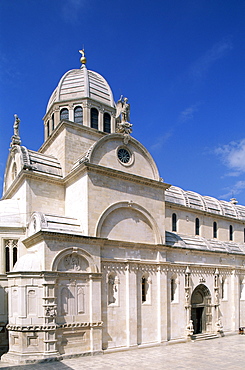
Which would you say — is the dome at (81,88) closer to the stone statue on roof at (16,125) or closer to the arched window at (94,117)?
the arched window at (94,117)

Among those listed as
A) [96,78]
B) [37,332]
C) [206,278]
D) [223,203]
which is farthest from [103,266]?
[223,203]

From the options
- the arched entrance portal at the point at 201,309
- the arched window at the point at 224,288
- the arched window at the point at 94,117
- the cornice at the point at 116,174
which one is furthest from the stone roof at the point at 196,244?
the arched window at the point at 94,117

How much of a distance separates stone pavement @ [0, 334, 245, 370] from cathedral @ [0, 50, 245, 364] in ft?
2.86

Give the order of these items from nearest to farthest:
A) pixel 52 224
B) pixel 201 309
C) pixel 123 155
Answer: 1. pixel 52 224
2. pixel 123 155
3. pixel 201 309

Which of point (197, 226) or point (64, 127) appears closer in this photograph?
point (64, 127)

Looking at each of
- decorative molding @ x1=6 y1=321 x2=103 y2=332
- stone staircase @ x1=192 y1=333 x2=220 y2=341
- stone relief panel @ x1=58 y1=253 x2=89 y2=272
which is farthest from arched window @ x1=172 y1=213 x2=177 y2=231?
decorative molding @ x1=6 y1=321 x2=103 y2=332

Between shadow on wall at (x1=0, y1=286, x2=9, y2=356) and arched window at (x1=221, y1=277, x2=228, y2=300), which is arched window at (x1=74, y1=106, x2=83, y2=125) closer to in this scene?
shadow on wall at (x1=0, y1=286, x2=9, y2=356)

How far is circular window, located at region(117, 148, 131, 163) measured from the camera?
90.5ft

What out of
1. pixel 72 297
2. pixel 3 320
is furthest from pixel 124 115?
pixel 3 320

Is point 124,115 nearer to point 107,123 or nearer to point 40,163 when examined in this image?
point 107,123

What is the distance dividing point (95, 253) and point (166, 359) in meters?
7.95

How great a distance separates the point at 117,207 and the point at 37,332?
9.94 metres

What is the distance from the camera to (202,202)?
132 ft

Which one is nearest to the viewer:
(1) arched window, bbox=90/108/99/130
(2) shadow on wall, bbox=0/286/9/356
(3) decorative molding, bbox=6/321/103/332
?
(3) decorative molding, bbox=6/321/103/332
